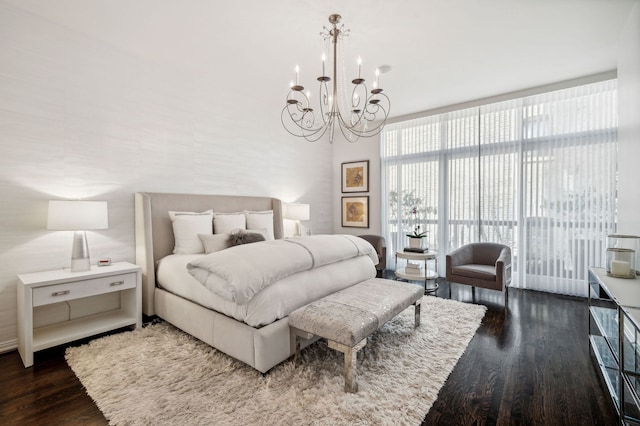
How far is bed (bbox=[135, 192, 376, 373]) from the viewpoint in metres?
2.01

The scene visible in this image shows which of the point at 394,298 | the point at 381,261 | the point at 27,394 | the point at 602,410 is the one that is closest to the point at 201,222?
the point at 27,394

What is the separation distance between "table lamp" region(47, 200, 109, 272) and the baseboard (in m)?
0.74

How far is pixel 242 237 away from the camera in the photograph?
323 centimetres

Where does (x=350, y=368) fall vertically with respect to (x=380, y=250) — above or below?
below

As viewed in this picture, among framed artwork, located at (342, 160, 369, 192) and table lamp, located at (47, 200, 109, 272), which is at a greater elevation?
framed artwork, located at (342, 160, 369, 192)

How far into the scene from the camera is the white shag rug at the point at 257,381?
1.65 meters

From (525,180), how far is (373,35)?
2951 mm

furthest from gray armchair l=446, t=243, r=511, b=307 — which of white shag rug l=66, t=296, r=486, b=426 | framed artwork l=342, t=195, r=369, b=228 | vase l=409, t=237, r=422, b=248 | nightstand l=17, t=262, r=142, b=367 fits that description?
nightstand l=17, t=262, r=142, b=367

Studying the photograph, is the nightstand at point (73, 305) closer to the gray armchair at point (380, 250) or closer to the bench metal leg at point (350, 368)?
the bench metal leg at point (350, 368)

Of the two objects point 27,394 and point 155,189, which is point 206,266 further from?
point 155,189

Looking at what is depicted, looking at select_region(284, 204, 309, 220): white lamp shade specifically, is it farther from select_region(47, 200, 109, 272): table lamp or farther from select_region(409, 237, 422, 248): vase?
select_region(47, 200, 109, 272): table lamp

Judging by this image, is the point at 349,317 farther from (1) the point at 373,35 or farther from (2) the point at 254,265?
(1) the point at 373,35

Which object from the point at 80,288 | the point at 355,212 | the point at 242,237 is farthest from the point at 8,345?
the point at 355,212

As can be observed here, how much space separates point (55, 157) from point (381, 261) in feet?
13.8
